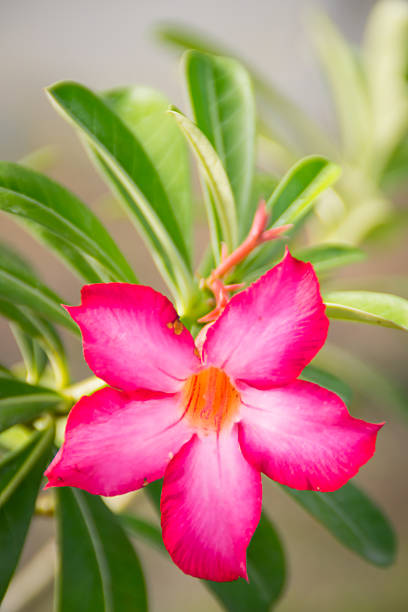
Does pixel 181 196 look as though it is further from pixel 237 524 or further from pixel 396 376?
pixel 396 376

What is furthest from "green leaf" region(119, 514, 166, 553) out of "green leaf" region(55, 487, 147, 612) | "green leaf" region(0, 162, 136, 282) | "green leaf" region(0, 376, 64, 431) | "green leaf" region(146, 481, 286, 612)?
"green leaf" region(0, 162, 136, 282)

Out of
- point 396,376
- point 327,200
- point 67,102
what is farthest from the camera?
point 396,376

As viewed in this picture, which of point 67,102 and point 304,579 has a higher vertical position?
point 67,102

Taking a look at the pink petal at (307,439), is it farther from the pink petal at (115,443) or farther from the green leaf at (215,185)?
the green leaf at (215,185)

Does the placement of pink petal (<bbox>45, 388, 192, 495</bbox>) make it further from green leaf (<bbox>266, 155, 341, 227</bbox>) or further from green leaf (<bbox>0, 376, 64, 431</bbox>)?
green leaf (<bbox>266, 155, 341, 227</bbox>)

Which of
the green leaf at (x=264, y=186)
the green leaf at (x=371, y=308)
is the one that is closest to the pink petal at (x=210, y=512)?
the green leaf at (x=371, y=308)

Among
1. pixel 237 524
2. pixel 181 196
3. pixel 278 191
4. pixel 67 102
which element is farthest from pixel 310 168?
pixel 237 524
